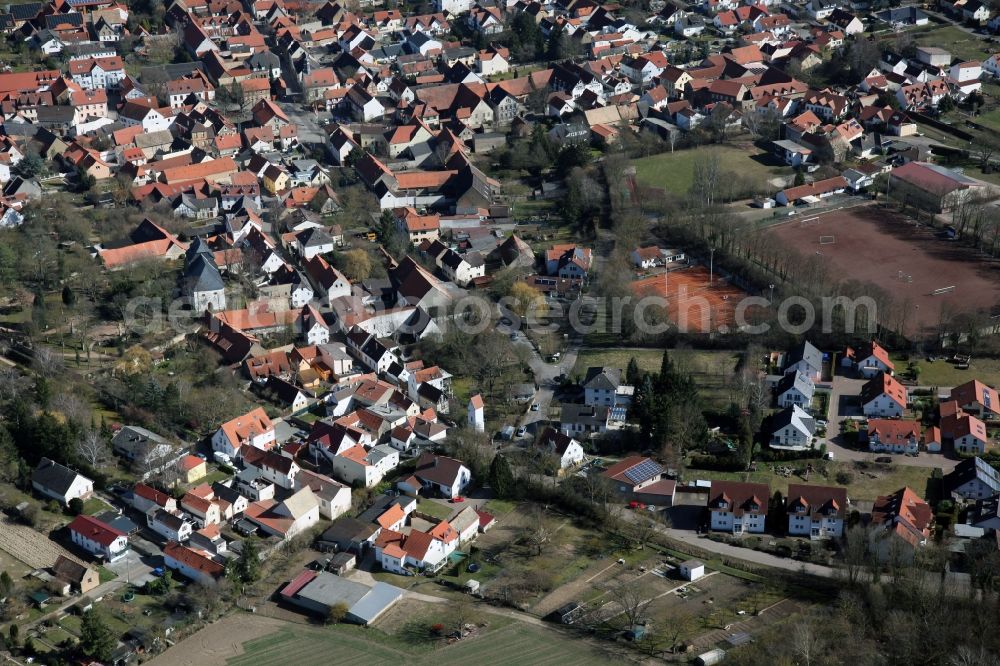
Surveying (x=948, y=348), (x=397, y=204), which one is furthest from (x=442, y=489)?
(x=397, y=204)

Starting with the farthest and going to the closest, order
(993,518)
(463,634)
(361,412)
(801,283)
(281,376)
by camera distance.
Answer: (801,283) → (281,376) → (361,412) → (993,518) → (463,634)

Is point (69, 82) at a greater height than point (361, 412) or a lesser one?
greater

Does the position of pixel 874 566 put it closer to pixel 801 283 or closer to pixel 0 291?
pixel 801 283

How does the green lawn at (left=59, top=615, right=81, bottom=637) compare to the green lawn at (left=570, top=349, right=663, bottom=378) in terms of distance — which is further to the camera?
the green lawn at (left=570, top=349, right=663, bottom=378)

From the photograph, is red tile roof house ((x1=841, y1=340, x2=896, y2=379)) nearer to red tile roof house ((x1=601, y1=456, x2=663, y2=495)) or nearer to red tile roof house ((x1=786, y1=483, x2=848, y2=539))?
red tile roof house ((x1=786, y1=483, x2=848, y2=539))

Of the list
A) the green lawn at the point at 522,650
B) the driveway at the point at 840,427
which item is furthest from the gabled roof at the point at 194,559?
the driveway at the point at 840,427

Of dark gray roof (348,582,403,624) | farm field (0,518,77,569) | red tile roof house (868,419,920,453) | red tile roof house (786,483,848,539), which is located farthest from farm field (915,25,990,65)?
farm field (0,518,77,569)
